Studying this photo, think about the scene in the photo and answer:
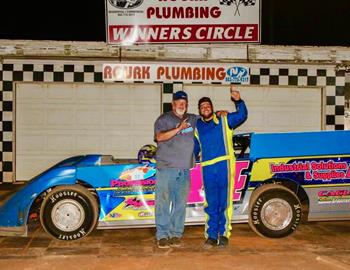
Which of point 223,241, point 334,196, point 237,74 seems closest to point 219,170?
point 223,241

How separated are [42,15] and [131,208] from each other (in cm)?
723

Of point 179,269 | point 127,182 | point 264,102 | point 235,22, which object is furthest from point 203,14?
point 179,269

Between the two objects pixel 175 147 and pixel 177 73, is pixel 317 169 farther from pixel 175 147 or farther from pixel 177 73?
pixel 177 73

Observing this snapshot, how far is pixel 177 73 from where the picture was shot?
1002 cm

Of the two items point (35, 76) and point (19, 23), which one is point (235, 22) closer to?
point (35, 76)

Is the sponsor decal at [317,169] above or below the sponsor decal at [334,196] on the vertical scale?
above

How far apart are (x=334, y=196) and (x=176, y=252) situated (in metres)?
2.05

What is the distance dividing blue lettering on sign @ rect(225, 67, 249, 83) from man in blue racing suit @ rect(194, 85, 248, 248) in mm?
4792

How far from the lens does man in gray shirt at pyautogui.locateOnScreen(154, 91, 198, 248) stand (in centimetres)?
530

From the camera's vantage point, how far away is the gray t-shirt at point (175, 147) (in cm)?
530

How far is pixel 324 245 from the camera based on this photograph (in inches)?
211

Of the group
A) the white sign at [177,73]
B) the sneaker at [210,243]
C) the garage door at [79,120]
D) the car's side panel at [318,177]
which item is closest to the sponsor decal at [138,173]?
the sneaker at [210,243]

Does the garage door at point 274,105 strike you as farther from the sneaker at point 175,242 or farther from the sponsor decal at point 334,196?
the sneaker at point 175,242

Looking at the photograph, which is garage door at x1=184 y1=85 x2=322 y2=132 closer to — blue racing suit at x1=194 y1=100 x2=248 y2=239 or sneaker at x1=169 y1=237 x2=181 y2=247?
blue racing suit at x1=194 y1=100 x2=248 y2=239
